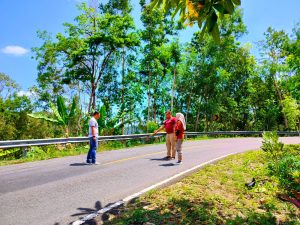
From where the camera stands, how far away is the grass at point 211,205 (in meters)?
5.11

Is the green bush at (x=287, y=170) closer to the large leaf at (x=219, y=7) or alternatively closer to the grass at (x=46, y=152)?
the large leaf at (x=219, y=7)

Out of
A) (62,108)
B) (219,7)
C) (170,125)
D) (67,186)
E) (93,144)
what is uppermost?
(62,108)

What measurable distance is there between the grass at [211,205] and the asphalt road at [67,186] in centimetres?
78

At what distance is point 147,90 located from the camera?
1677 inches

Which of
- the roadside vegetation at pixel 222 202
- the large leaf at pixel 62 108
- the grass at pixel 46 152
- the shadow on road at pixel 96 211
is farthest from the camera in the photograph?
the large leaf at pixel 62 108

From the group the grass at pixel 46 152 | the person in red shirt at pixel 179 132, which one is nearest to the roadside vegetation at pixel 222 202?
the person in red shirt at pixel 179 132

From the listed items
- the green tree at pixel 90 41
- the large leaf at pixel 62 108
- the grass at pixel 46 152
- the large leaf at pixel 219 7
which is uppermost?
the green tree at pixel 90 41

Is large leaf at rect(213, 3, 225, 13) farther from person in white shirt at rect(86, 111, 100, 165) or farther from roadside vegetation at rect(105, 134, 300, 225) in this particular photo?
person in white shirt at rect(86, 111, 100, 165)

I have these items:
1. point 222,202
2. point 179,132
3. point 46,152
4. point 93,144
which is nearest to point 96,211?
point 222,202

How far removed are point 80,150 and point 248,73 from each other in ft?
131

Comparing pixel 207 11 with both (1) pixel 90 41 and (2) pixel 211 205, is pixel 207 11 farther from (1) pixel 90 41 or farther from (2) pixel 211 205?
(1) pixel 90 41

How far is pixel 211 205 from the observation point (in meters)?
5.94

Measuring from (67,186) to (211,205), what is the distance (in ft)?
11.8

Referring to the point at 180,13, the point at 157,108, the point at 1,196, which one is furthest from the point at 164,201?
the point at 157,108
